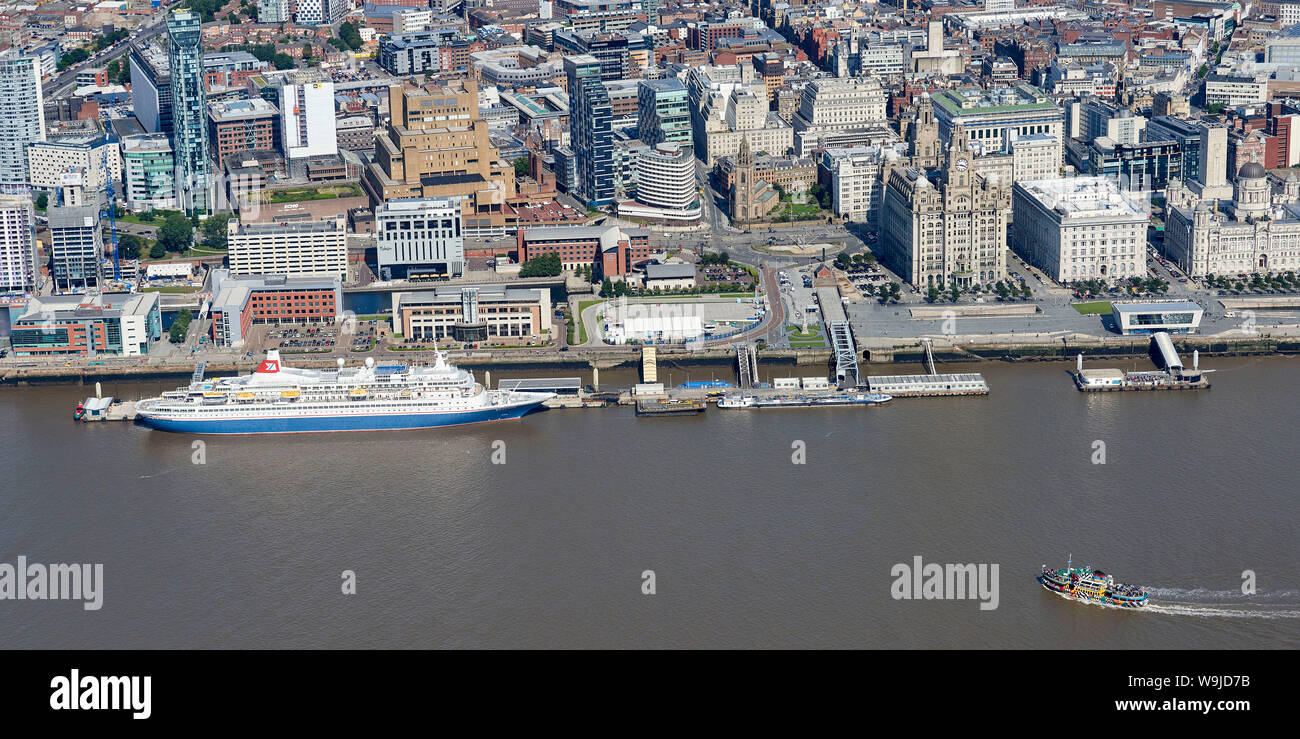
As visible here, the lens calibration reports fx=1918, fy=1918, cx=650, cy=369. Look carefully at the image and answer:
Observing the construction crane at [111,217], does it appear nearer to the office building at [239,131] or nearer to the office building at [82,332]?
the office building at [239,131]

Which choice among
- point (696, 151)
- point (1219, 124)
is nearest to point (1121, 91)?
point (1219, 124)

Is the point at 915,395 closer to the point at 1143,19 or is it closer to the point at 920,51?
the point at 920,51

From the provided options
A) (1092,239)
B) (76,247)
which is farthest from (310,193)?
(1092,239)

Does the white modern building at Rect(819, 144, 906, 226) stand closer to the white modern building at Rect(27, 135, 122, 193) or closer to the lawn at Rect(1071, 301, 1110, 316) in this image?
the lawn at Rect(1071, 301, 1110, 316)

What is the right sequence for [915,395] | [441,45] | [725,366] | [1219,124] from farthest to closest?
[441,45], [1219,124], [725,366], [915,395]

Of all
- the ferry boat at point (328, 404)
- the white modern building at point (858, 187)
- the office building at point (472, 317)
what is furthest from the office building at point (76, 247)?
the white modern building at point (858, 187)

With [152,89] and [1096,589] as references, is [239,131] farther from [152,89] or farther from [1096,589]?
[1096,589]
